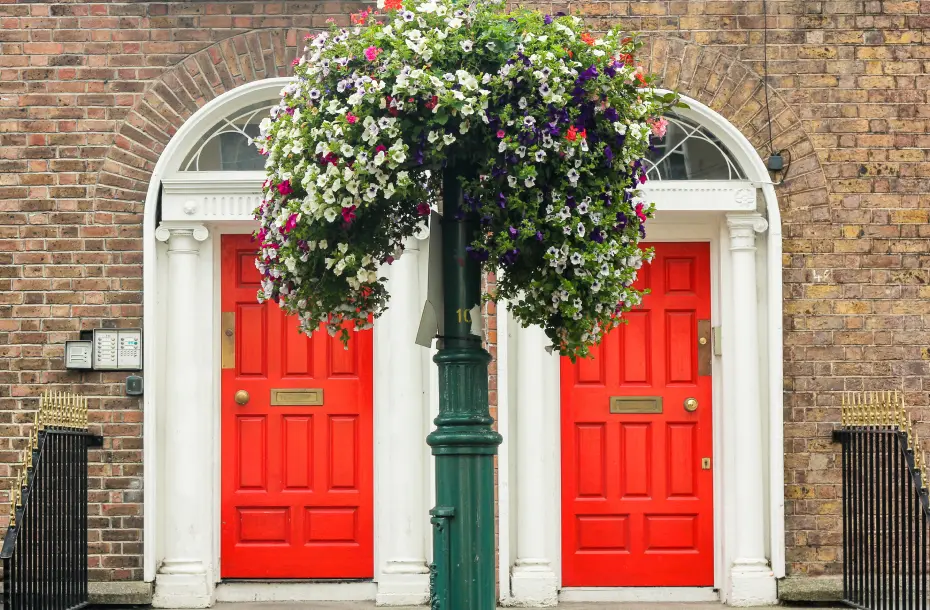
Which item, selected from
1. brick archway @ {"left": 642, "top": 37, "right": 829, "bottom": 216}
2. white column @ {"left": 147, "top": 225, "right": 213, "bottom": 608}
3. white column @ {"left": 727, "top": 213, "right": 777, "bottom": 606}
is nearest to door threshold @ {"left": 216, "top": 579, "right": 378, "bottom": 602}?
white column @ {"left": 147, "top": 225, "right": 213, "bottom": 608}

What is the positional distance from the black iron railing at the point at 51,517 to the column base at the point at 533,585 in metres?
2.45

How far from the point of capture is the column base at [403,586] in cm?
752

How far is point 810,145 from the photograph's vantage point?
7.75 meters

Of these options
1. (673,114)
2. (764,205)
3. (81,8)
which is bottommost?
(764,205)

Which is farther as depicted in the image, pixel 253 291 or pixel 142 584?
pixel 253 291

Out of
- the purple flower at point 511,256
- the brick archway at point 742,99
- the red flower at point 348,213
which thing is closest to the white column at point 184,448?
the brick archway at point 742,99

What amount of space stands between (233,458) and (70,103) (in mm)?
2346

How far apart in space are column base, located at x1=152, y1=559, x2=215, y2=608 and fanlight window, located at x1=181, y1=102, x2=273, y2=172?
7.78ft

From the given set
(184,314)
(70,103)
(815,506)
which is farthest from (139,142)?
(815,506)

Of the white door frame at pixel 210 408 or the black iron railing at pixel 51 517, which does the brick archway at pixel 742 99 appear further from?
the black iron railing at pixel 51 517

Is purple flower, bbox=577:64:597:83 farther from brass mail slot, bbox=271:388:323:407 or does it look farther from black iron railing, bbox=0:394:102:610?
brass mail slot, bbox=271:388:323:407

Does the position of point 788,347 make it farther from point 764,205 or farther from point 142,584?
point 142,584

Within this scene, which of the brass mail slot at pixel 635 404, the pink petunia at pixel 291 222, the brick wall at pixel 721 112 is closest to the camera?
the pink petunia at pixel 291 222

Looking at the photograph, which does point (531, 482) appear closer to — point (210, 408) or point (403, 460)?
point (403, 460)
